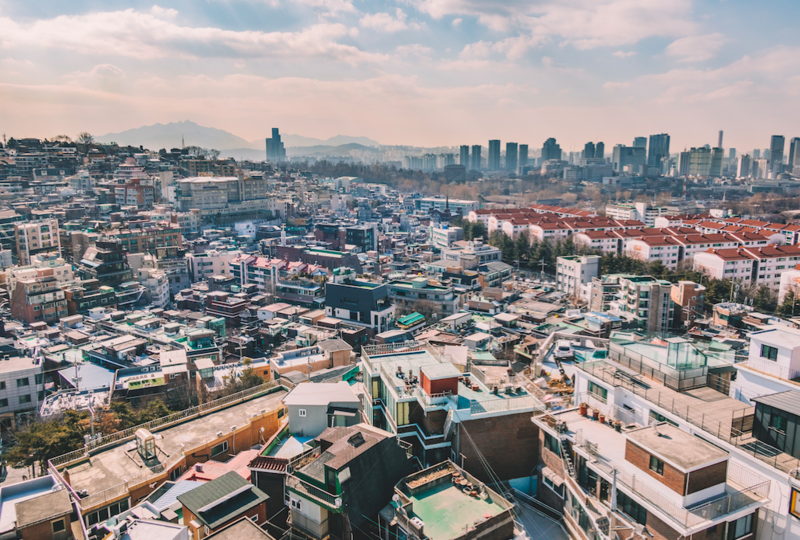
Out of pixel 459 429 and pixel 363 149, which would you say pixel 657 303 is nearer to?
pixel 459 429

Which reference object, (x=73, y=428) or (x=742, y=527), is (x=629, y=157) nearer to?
(x=742, y=527)

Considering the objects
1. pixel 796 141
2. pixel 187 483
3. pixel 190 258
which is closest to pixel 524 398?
pixel 187 483

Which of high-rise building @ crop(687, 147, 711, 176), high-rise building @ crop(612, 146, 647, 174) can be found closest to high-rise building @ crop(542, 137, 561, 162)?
high-rise building @ crop(612, 146, 647, 174)

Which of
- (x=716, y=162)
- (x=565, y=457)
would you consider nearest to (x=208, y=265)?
(x=565, y=457)

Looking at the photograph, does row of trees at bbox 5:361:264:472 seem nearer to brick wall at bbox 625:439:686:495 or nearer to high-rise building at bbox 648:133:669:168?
brick wall at bbox 625:439:686:495

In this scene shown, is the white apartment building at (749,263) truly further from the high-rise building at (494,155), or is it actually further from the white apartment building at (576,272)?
the high-rise building at (494,155)

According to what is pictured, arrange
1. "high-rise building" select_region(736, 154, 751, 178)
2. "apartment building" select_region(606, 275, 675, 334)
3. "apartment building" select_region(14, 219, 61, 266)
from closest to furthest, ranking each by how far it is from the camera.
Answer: "apartment building" select_region(606, 275, 675, 334)
"apartment building" select_region(14, 219, 61, 266)
"high-rise building" select_region(736, 154, 751, 178)
